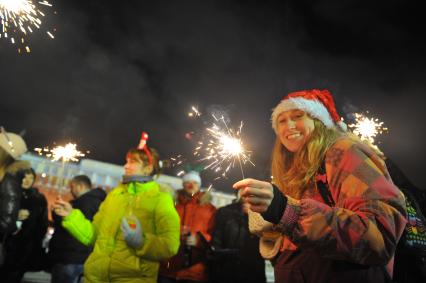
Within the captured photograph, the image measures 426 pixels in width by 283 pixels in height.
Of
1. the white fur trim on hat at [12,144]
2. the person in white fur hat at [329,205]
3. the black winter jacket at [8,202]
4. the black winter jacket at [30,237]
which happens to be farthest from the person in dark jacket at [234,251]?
the person in white fur hat at [329,205]

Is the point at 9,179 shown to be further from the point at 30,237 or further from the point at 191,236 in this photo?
the point at 191,236

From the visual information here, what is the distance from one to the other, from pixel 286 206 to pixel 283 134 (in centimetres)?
100

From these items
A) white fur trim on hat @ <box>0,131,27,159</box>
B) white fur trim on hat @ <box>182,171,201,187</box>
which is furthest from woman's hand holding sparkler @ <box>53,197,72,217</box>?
white fur trim on hat @ <box>182,171,201,187</box>

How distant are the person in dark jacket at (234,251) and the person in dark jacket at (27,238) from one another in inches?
131

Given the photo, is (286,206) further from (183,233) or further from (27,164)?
(27,164)

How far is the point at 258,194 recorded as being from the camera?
5.15 ft

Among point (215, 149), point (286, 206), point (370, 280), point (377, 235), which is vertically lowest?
point (370, 280)

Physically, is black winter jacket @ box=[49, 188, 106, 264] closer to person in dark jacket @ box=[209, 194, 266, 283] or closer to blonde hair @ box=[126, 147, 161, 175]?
blonde hair @ box=[126, 147, 161, 175]

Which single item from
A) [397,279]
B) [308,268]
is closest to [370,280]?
[308,268]

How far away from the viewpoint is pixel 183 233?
5.50 meters

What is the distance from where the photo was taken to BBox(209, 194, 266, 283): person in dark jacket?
229 inches

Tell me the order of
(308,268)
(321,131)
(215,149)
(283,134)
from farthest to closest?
(215,149) < (283,134) < (321,131) < (308,268)

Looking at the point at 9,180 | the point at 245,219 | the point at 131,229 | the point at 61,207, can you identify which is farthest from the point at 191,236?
the point at 9,180

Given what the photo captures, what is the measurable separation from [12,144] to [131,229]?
9.10 feet
